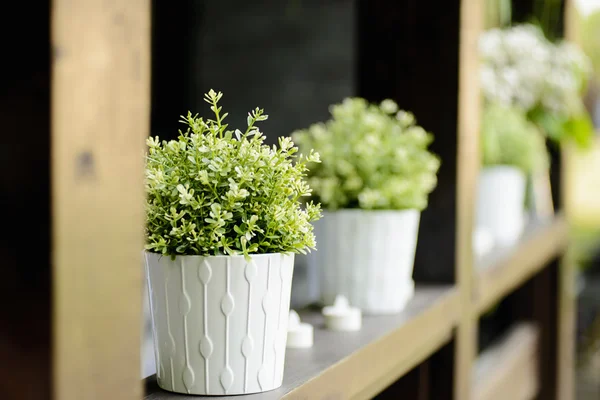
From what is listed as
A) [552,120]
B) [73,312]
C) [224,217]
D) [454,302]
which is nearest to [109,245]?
[73,312]

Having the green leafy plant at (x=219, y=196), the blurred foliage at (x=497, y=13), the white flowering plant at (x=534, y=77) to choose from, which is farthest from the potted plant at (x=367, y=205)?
the blurred foliage at (x=497, y=13)

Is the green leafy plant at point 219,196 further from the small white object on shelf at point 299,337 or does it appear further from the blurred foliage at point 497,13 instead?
the blurred foliage at point 497,13

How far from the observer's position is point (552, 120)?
2330 mm

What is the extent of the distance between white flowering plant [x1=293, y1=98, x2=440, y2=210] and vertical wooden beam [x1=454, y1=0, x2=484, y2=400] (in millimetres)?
241

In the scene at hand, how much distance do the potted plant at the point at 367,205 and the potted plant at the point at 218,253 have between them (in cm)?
36

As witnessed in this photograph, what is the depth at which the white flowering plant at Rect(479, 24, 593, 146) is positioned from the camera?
208 cm

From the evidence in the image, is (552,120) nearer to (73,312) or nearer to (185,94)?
(185,94)

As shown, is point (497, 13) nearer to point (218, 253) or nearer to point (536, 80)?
point (536, 80)

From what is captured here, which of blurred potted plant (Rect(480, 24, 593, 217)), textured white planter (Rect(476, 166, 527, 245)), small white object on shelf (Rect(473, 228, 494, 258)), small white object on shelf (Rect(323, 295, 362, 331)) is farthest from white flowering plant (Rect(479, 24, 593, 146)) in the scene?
small white object on shelf (Rect(323, 295, 362, 331))

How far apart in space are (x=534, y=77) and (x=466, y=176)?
3.17 feet

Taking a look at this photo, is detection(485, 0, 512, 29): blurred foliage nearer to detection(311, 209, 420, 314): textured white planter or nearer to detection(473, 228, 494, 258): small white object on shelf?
detection(473, 228, 494, 258): small white object on shelf

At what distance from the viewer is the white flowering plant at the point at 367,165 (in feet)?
3.36

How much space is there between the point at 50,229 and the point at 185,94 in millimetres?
2803

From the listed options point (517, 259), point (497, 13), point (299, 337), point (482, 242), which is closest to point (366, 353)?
point (299, 337)
